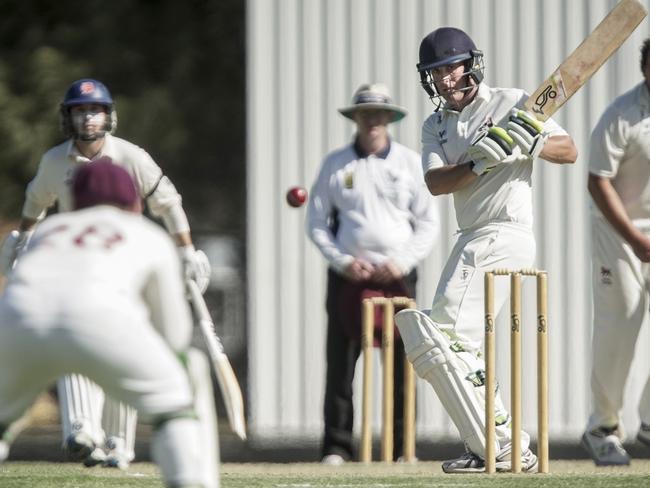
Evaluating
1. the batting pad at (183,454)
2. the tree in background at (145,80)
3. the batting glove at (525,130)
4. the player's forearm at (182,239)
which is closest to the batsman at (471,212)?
the batting glove at (525,130)

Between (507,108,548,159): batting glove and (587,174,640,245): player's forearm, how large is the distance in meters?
0.95

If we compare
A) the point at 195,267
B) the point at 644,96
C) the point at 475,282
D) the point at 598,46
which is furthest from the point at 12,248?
the point at 644,96

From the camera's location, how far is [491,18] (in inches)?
393

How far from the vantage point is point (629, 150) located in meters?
7.32

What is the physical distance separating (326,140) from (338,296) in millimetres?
1827

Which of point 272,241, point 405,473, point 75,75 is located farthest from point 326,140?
point 75,75

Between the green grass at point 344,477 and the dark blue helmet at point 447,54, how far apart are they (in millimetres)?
1432

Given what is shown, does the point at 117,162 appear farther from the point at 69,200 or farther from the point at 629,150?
the point at 629,150

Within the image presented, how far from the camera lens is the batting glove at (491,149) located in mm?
6312

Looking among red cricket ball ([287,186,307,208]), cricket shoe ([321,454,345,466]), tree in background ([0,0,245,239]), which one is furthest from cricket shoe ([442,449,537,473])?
tree in background ([0,0,245,239])

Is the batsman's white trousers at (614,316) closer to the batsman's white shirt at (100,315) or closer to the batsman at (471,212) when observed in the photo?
the batsman at (471,212)

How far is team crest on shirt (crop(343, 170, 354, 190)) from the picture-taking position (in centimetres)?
847

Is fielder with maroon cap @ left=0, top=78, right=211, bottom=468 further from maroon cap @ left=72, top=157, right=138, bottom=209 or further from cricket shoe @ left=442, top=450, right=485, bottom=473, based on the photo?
maroon cap @ left=72, top=157, right=138, bottom=209

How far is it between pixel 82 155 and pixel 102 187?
9.49 ft
